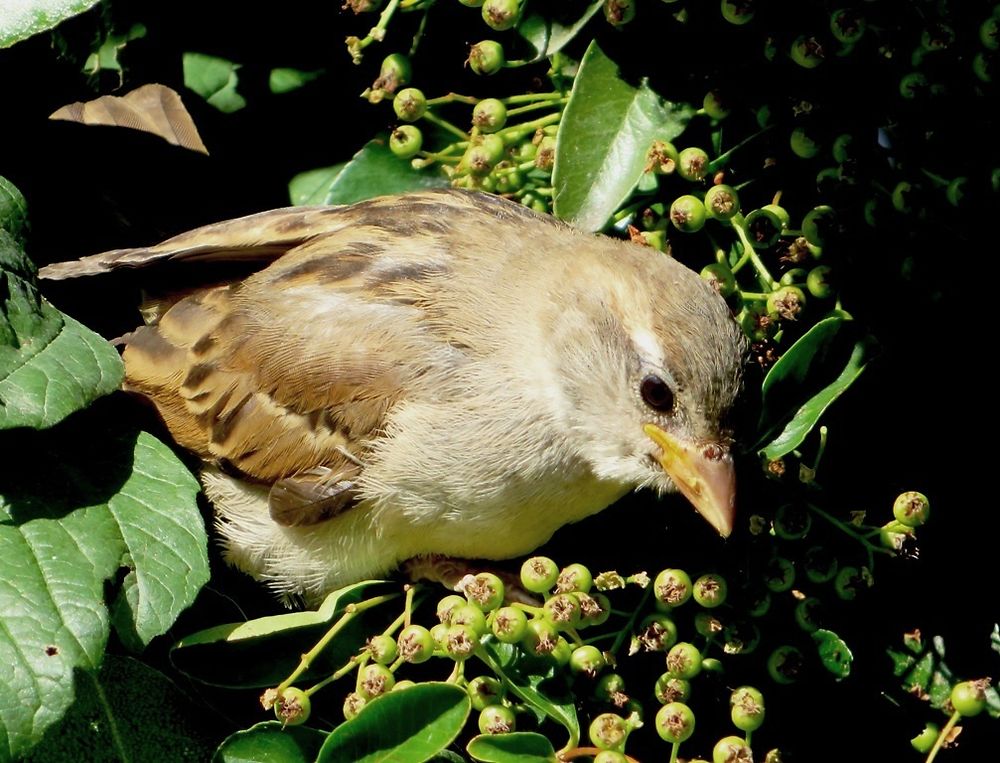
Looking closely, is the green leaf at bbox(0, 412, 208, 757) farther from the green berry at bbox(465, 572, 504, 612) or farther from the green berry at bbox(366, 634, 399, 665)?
the green berry at bbox(465, 572, 504, 612)

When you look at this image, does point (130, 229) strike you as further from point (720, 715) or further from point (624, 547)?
point (720, 715)

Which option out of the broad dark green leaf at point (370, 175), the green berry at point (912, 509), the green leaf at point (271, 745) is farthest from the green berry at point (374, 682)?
the broad dark green leaf at point (370, 175)

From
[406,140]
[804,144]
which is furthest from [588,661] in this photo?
[406,140]

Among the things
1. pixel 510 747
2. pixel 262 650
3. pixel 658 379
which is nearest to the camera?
pixel 510 747

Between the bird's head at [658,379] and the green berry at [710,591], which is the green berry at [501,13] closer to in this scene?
the bird's head at [658,379]

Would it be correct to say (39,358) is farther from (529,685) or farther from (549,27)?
(549,27)

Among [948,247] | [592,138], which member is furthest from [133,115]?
[948,247]
